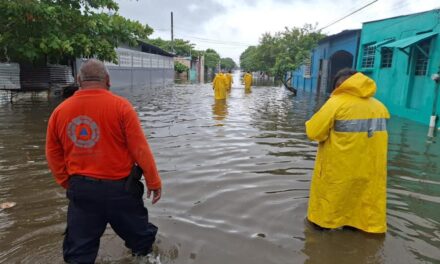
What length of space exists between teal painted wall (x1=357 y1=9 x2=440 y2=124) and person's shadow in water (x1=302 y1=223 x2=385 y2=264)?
8.46 metres

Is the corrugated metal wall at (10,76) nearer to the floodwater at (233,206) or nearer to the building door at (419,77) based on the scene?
the floodwater at (233,206)

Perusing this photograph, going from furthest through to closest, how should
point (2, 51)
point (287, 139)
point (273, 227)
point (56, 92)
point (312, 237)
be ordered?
1. point (56, 92)
2. point (2, 51)
3. point (287, 139)
4. point (273, 227)
5. point (312, 237)

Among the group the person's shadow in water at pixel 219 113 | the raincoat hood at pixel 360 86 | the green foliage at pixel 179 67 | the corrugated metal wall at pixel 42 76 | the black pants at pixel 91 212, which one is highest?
the green foliage at pixel 179 67

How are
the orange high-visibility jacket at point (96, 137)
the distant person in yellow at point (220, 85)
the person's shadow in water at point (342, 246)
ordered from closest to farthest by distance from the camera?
the orange high-visibility jacket at point (96, 137) < the person's shadow in water at point (342, 246) < the distant person in yellow at point (220, 85)

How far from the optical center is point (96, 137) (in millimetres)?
2547

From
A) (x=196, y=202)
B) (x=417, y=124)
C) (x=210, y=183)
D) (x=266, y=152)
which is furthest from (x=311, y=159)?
→ (x=417, y=124)

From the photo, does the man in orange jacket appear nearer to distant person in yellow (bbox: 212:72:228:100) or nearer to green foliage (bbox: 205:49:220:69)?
distant person in yellow (bbox: 212:72:228:100)

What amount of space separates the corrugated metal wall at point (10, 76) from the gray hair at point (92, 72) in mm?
13487

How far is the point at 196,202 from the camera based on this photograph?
461 centimetres

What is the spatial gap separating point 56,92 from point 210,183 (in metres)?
13.5

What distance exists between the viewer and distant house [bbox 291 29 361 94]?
20.3 meters

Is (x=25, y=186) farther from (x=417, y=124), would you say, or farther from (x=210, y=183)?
(x=417, y=124)

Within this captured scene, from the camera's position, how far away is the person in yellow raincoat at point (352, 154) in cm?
340

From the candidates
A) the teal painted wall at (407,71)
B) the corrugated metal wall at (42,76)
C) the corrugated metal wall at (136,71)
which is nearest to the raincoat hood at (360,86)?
the teal painted wall at (407,71)
